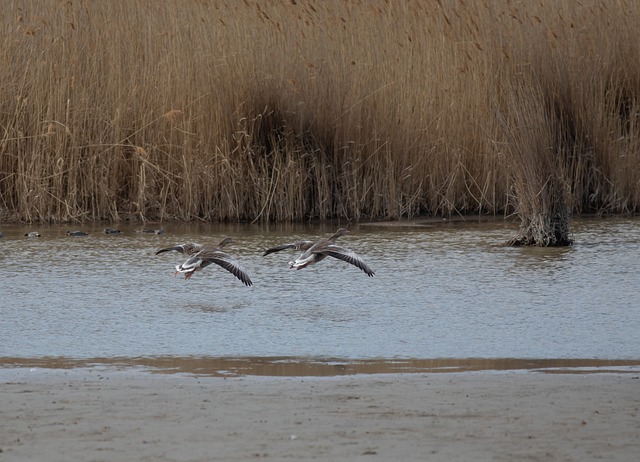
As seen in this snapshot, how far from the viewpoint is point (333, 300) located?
6312 mm

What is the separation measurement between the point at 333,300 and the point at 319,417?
8.20ft

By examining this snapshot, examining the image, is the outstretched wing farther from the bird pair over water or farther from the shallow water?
the shallow water

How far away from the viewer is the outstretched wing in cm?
645

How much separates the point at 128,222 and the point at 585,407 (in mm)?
6181

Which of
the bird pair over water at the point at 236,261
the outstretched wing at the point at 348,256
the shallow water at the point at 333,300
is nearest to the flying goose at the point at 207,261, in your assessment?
the bird pair over water at the point at 236,261

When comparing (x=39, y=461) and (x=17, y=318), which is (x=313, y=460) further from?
(x=17, y=318)

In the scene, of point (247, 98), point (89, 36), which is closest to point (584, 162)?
point (247, 98)

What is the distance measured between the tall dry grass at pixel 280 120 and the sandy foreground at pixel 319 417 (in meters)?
5.00

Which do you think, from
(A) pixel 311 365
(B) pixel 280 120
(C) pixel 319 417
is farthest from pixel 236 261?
(B) pixel 280 120

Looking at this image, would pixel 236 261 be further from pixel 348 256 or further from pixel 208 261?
pixel 348 256

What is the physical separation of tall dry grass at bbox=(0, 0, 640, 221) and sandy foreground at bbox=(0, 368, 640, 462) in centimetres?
500

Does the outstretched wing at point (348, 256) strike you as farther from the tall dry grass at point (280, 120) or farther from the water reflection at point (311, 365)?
the tall dry grass at point (280, 120)

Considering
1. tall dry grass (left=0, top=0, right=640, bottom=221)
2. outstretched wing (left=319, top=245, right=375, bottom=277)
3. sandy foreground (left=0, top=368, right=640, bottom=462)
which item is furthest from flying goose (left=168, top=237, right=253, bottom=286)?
tall dry grass (left=0, top=0, right=640, bottom=221)

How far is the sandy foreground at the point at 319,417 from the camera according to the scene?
3.43 m
